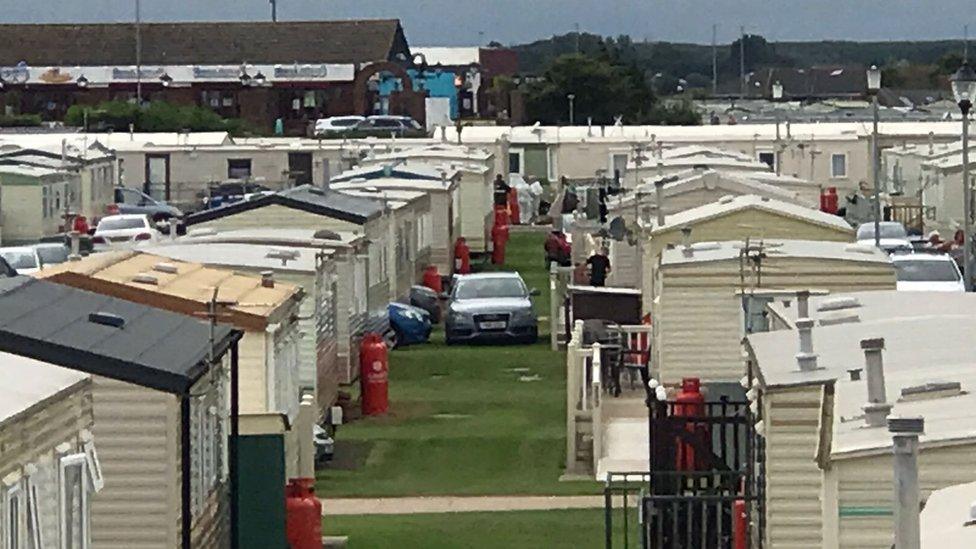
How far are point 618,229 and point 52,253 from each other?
29.0 ft

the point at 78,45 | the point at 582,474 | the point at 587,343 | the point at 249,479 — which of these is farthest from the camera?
the point at 78,45

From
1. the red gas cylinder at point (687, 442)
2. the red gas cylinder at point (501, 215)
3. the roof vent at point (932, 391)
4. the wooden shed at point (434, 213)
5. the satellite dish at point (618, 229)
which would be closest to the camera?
the roof vent at point (932, 391)

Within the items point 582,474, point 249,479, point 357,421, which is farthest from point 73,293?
point 357,421

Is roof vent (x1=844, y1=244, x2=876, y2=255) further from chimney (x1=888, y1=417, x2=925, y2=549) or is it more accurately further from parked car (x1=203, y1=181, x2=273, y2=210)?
parked car (x1=203, y1=181, x2=273, y2=210)

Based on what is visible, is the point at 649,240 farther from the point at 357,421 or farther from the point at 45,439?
the point at 45,439

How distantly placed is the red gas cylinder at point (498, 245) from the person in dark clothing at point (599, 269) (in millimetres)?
14038

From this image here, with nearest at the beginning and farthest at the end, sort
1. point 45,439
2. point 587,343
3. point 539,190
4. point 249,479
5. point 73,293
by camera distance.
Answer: point 45,439, point 73,293, point 249,479, point 587,343, point 539,190

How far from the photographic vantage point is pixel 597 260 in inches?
1567

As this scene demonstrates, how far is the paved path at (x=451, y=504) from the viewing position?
73.5 feet

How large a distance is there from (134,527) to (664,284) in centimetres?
1220

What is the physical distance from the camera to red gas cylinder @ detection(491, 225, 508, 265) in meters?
54.6

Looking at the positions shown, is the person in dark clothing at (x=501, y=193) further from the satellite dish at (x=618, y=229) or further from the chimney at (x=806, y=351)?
the chimney at (x=806, y=351)

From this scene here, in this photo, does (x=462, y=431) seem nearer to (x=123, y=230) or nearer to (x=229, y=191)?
(x=123, y=230)

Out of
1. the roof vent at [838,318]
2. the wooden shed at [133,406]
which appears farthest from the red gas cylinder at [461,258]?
the wooden shed at [133,406]
